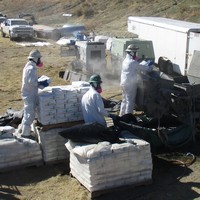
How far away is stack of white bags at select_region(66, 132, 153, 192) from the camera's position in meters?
7.23

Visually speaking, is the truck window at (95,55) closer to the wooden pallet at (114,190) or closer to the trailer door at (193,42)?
the trailer door at (193,42)

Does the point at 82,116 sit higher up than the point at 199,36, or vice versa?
the point at 199,36

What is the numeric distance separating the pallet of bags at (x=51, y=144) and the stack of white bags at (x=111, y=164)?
86 centimetres

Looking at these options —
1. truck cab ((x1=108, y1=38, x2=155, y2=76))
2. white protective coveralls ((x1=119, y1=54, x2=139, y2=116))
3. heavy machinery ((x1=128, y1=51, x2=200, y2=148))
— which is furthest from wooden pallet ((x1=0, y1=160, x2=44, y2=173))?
truck cab ((x1=108, y1=38, x2=155, y2=76))

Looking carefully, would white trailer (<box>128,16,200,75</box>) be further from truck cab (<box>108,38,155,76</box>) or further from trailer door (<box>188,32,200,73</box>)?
truck cab (<box>108,38,155,76</box>)

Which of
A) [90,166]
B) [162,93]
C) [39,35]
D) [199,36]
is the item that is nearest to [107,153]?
[90,166]

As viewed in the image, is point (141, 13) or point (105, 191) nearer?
point (105, 191)

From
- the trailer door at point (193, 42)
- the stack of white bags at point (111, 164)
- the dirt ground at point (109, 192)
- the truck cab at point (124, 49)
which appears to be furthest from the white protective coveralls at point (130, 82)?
the truck cab at point (124, 49)

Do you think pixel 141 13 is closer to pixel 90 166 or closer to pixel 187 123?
pixel 187 123

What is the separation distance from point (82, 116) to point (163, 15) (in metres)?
26.8

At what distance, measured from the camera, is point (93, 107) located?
8281mm

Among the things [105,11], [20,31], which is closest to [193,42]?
[20,31]

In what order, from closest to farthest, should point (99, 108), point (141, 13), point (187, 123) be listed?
point (99, 108), point (187, 123), point (141, 13)

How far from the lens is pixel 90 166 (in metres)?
7.19
